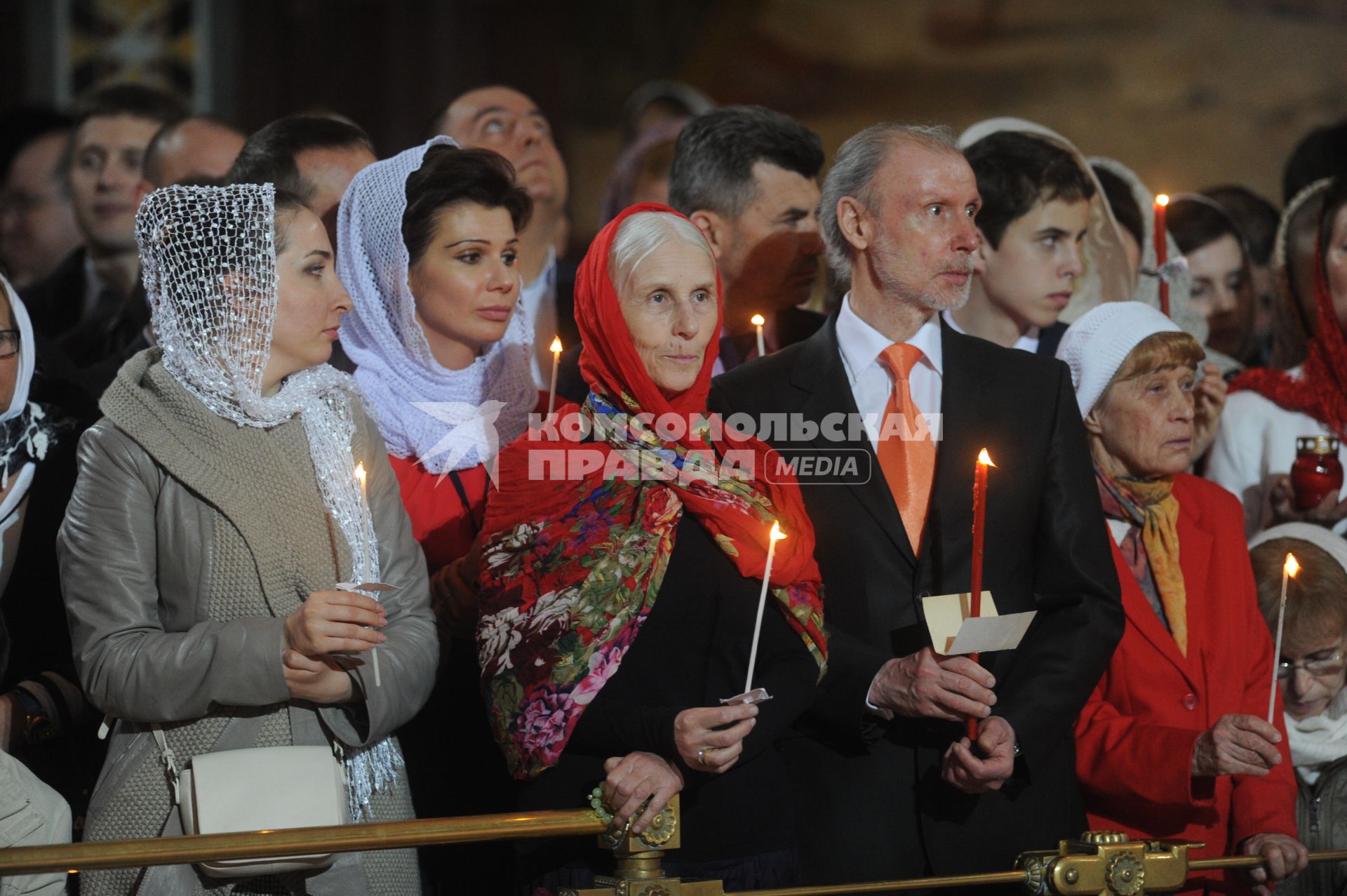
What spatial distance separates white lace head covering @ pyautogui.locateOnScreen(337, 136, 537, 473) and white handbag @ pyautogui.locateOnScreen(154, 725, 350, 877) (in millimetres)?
961

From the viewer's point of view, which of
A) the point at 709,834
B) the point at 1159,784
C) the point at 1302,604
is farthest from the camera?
the point at 1302,604

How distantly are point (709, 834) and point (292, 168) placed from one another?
6.73 feet

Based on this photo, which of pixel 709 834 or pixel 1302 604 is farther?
pixel 1302 604

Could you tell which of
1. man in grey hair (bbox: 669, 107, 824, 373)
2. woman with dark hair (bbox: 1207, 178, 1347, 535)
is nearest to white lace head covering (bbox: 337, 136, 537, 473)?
man in grey hair (bbox: 669, 107, 824, 373)

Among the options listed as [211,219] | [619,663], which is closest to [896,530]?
[619,663]

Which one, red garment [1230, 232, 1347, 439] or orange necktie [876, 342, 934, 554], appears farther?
red garment [1230, 232, 1347, 439]

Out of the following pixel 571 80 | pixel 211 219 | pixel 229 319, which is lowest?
pixel 229 319

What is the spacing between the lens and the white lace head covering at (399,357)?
131 inches

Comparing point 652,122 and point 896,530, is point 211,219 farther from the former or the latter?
point 652,122

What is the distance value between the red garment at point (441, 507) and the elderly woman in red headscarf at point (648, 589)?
0.49 m

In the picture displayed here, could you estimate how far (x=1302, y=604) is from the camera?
132 inches

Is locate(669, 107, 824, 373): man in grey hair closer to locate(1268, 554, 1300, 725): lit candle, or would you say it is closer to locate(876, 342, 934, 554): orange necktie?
locate(876, 342, 934, 554): orange necktie

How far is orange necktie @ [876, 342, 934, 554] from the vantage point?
2973mm

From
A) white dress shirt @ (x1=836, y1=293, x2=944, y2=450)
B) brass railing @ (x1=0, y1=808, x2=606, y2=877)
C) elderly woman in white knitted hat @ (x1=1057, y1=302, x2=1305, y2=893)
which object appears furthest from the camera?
white dress shirt @ (x1=836, y1=293, x2=944, y2=450)
